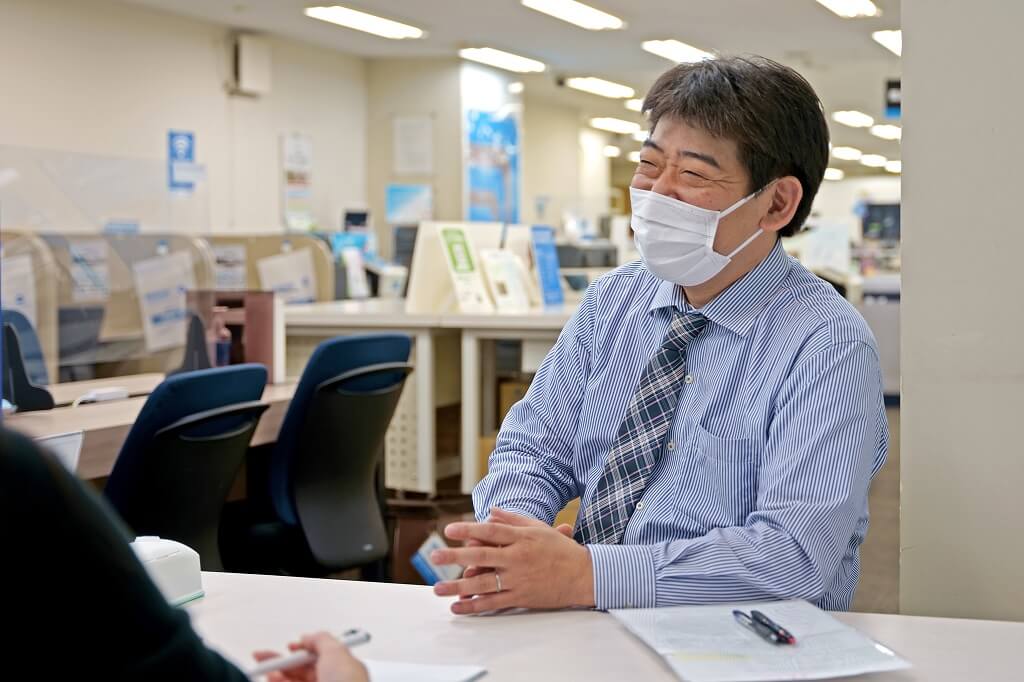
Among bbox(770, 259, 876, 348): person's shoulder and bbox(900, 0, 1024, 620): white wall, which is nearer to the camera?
bbox(770, 259, 876, 348): person's shoulder

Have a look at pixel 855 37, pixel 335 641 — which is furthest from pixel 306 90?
pixel 335 641

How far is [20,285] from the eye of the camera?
185 inches

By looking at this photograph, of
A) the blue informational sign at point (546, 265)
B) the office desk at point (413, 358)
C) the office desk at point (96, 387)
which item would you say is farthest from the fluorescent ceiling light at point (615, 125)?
the office desk at point (96, 387)

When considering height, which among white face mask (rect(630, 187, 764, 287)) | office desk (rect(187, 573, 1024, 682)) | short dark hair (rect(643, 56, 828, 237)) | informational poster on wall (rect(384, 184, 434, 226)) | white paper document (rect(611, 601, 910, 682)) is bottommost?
office desk (rect(187, 573, 1024, 682))

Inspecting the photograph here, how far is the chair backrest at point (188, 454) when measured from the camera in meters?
2.73

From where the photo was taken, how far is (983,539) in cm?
174

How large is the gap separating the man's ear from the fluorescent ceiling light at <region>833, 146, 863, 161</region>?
2128 cm

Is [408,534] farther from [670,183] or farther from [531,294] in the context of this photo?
[670,183]

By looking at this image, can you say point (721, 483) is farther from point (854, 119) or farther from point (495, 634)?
point (854, 119)

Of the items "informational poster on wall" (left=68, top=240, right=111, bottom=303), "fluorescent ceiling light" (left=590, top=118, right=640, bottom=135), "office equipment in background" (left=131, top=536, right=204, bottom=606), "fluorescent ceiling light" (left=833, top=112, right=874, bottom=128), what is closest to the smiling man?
"office equipment in background" (left=131, top=536, right=204, bottom=606)

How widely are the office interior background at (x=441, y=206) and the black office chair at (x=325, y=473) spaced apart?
347 millimetres

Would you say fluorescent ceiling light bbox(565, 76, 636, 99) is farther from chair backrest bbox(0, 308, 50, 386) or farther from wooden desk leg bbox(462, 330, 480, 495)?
chair backrest bbox(0, 308, 50, 386)

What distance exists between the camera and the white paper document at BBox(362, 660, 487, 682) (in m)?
1.12

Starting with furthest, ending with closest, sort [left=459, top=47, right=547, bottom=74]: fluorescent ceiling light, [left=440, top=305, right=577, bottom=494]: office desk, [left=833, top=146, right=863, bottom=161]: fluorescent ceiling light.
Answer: [left=833, top=146, right=863, bottom=161]: fluorescent ceiling light < [left=459, top=47, right=547, bottom=74]: fluorescent ceiling light < [left=440, top=305, right=577, bottom=494]: office desk
